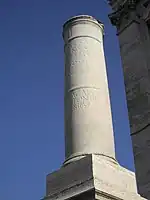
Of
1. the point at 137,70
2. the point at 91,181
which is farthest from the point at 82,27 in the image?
the point at 137,70

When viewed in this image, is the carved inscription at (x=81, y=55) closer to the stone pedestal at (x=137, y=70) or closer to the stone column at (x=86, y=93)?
the stone column at (x=86, y=93)

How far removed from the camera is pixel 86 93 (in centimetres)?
798

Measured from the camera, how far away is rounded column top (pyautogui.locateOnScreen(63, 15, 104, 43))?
8.96 metres

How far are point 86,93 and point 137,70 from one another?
6.39 meters

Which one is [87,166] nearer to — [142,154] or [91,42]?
[91,42]

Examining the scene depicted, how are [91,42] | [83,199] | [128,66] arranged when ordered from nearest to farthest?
[83,199], [91,42], [128,66]

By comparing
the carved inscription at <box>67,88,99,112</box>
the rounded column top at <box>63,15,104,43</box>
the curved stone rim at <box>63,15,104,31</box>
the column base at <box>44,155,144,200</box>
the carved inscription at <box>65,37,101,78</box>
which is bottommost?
the column base at <box>44,155,144,200</box>

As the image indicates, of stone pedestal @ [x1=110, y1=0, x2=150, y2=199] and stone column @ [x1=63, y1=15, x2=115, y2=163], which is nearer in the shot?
stone column @ [x1=63, y1=15, x2=115, y2=163]

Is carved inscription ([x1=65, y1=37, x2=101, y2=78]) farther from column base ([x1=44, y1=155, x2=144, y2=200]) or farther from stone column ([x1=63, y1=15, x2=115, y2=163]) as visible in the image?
column base ([x1=44, y1=155, x2=144, y2=200])

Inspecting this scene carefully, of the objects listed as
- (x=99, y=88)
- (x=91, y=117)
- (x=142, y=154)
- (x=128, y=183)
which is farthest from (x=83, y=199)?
(x=142, y=154)

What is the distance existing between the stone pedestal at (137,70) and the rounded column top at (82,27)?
14.3ft

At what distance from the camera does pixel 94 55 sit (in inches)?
338

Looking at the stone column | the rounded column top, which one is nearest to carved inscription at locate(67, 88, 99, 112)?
the stone column

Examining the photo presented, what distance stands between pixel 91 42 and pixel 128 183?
3.20m
